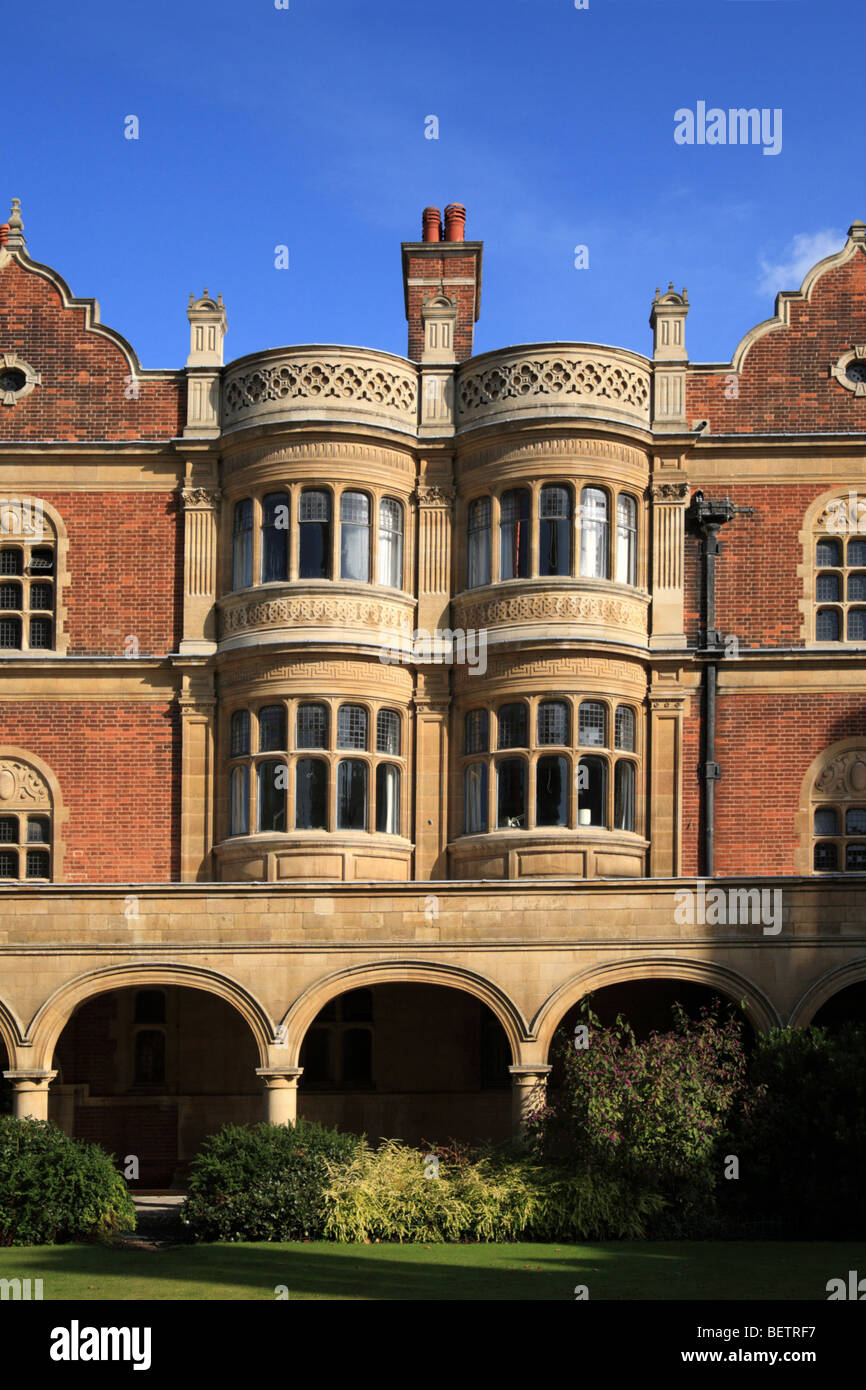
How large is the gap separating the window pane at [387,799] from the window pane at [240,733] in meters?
2.24

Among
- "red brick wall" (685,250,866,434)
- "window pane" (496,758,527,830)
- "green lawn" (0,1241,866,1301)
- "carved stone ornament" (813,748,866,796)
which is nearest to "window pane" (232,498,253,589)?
"window pane" (496,758,527,830)

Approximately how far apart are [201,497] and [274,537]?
160cm

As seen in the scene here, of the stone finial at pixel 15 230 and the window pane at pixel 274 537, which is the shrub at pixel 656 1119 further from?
the stone finial at pixel 15 230

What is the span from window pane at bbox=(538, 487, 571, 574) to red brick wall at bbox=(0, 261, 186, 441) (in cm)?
650

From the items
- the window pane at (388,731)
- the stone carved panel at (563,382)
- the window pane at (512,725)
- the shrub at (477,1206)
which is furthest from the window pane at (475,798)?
the shrub at (477,1206)

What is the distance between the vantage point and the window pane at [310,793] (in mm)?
29375

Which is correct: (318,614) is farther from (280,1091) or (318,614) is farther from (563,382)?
(280,1091)

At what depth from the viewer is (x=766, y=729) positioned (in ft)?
99.2

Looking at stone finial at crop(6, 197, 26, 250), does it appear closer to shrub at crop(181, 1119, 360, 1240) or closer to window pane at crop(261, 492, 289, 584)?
window pane at crop(261, 492, 289, 584)

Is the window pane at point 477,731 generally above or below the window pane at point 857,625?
below

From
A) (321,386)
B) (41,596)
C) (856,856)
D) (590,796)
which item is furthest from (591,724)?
(41,596)

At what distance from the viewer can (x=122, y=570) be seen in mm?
31172

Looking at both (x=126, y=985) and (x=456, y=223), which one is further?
→ (x=456, y=223)
